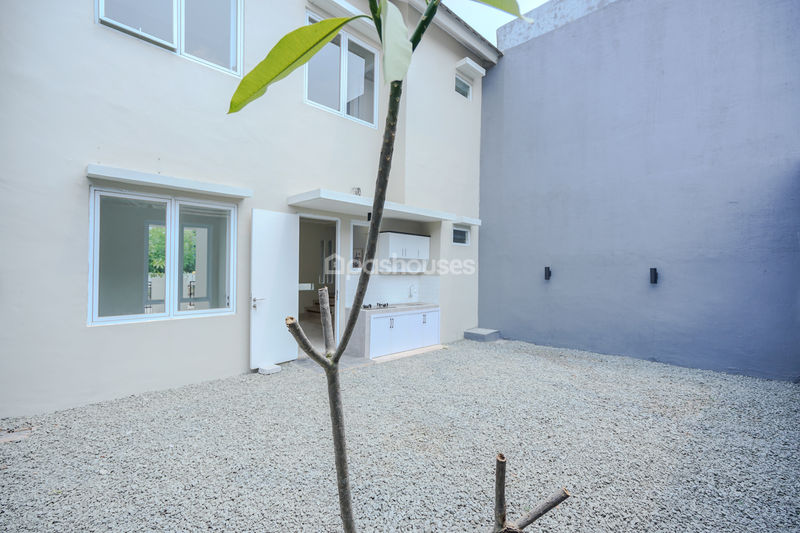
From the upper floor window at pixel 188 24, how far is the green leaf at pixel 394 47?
528 centimetres

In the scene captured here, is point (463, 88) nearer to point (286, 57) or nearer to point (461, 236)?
point (461, 236)

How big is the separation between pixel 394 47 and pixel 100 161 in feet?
16.1

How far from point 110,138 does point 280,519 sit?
171 inches

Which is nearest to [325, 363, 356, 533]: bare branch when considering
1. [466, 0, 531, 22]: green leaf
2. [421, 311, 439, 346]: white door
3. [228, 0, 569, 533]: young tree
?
[228, 0, 569, 533]: young tree

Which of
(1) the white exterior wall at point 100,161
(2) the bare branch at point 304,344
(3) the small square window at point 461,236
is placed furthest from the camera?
(3) the small square window at point 461,236

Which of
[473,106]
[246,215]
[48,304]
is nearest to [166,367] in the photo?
[48,304]

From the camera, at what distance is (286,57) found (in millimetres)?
750

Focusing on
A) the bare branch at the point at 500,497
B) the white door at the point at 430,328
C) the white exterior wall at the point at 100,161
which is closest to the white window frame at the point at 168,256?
the white exterior wall at the point at 100,161

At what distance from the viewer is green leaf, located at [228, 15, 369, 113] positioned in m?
0.73

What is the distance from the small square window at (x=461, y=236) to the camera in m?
8.05

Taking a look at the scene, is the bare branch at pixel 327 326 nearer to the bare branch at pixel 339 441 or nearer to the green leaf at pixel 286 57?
the bare branch at pixel 339 441

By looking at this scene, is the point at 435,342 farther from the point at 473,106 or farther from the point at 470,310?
the point at 473,106

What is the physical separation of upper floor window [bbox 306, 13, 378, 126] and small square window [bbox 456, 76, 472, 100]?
84.6 inches

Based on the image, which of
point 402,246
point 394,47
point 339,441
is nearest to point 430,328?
point 402,246
